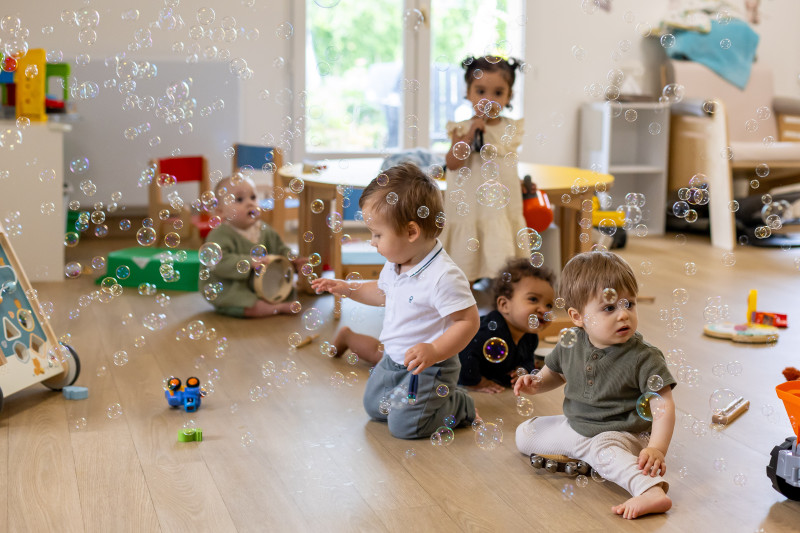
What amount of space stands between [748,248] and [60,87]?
391cm

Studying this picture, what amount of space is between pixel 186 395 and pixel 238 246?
4.38ft

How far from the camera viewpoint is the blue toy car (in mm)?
2473

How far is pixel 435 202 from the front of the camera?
2.26m

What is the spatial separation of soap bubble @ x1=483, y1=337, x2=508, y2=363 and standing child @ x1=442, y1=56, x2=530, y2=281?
572 millimetres

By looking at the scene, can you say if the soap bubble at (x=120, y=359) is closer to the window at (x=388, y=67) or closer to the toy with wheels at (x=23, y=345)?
the toy with wheels at (x=23, y=345)

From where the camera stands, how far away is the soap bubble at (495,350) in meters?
2.55

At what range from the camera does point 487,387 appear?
8.96ft

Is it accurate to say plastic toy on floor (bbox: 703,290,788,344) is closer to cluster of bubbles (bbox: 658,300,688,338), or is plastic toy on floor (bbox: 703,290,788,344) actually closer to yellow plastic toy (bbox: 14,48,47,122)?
cluster of bubbles (bbox: 658,300,688,338)

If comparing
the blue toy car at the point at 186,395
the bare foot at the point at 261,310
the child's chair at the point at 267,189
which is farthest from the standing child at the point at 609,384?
the child's chair at the point at 267,189

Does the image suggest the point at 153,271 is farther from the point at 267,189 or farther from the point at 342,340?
the point at 342,340

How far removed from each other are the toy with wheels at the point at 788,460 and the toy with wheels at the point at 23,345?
5.92ft

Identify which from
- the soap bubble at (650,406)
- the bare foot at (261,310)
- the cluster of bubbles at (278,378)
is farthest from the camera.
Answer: the bare foot at (261,310)

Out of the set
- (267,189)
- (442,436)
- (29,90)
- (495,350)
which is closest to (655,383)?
(442,436)

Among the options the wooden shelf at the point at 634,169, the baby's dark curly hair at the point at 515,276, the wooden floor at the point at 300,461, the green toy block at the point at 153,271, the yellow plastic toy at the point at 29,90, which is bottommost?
the wooden floor at the point at 300,461
